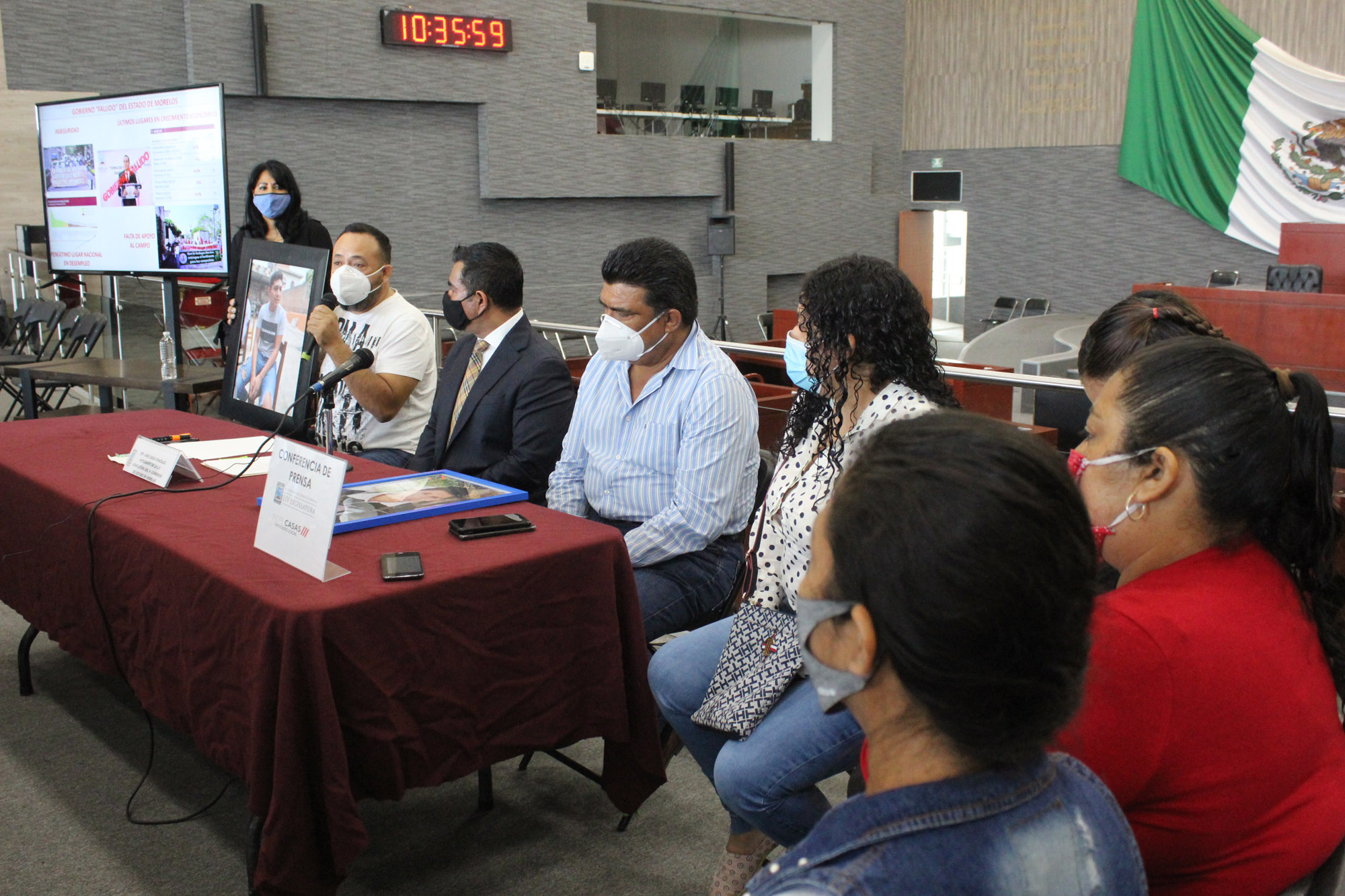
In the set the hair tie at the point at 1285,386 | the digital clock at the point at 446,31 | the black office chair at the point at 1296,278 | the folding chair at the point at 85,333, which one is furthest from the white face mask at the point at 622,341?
the digital clock at the point at 446,31

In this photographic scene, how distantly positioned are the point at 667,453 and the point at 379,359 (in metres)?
1.18

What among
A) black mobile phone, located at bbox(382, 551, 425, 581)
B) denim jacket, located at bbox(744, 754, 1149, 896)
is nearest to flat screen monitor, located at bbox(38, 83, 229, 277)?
black mobile phone, located at bbox(382, 551, 425, 581)

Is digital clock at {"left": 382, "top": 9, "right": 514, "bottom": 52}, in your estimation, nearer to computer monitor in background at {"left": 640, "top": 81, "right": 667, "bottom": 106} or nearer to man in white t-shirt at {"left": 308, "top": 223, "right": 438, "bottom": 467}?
computer monitor in background at {"left": 640, "top": 81, "right": 667, "bottom": 106}

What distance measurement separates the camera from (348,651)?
1646 mm

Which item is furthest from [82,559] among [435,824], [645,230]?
[645,230]

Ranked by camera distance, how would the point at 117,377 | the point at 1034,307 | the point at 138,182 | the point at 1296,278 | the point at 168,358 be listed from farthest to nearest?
1. the point at 1034,307
2. the point at 1296,278
3. the point at 138,182
4. the point at 168,358
5. the point at 117,377

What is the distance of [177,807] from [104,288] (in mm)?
5630

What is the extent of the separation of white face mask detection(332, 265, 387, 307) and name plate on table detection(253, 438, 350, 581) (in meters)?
1.36

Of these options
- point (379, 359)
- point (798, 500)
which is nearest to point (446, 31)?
point (379, 359)

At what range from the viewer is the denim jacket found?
2.45 ft

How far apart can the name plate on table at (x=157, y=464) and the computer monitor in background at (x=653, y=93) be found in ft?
26.7

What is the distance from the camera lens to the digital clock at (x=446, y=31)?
756 cm

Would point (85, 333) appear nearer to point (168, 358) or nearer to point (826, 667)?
point (168, 358)

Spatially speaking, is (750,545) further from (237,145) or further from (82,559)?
(237,145)
